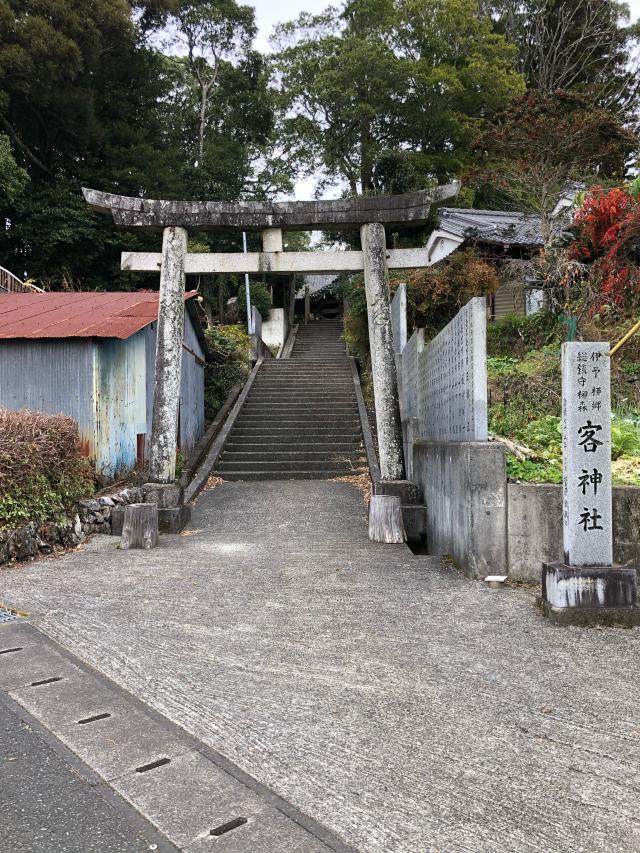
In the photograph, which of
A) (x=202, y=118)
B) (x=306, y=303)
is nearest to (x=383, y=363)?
(x=202, y=118)

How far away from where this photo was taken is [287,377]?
58.9 feet

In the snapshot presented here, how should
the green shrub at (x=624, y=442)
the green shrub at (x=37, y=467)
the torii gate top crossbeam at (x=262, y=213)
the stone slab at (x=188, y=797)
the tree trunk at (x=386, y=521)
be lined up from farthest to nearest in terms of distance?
1. the torii gate top crossbeam at (x=262, y=213)
2. the tree trunk at (x=386, y=521)
3. the green shrub at (x=37, y=467)
4. the green shrub at (x=624, y=442)
5. the stone slab at (x=188, y=797)

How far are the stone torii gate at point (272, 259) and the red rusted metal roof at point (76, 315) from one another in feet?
2.86

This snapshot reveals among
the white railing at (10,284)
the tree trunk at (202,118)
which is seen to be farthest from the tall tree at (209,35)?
the white railing at (10,284)

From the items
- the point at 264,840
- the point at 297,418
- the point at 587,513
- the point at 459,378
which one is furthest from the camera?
the point at 297,418

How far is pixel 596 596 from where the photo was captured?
14.7 ft

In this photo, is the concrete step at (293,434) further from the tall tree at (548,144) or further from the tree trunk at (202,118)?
the tree trunk at (202,118)

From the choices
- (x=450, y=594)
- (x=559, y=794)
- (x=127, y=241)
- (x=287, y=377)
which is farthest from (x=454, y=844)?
(x=127, y=241)

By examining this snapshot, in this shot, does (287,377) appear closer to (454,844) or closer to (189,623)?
(189,623)

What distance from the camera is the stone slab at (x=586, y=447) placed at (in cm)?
460

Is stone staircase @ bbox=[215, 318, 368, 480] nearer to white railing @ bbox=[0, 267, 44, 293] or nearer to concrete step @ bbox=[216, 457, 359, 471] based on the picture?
concrete step @ bbox=[216, 457, 359, 471]

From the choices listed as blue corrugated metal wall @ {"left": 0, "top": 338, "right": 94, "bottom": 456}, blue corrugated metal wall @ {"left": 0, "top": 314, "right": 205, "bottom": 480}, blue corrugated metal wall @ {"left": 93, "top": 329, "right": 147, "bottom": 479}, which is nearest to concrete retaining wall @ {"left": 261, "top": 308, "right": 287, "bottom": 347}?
blue corrugated metal wall @ {"left": 93, "top": 329, "right": 147, "bottom": 479}

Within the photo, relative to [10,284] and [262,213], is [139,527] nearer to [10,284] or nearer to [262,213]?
[262,213]

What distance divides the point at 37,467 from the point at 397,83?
72.5ft
